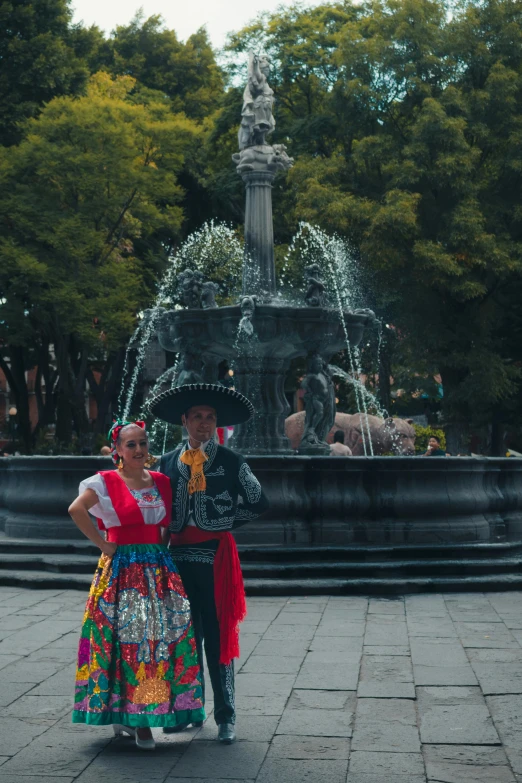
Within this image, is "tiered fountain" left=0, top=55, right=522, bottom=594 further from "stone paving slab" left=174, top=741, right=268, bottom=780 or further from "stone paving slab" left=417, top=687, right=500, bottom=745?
"stone paving slab" left=174, top=741, right=268, bottom=780

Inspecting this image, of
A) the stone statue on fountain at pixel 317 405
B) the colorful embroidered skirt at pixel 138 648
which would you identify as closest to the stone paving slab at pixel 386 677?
the colorful embroidered skirt at pixel 138 648

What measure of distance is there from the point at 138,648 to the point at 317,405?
11.4 m

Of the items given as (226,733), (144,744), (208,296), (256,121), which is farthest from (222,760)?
(256,121)

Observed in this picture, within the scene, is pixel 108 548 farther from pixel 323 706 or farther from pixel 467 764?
pixel 467 764

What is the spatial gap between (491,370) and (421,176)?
5.08 m

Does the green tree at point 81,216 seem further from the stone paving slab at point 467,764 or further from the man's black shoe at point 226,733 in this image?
the stone paving slab at point 467,764

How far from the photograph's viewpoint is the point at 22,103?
3328 cm

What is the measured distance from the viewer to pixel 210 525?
17.7ft

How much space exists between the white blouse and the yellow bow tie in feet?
0.66

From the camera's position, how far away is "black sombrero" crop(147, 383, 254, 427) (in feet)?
17.8

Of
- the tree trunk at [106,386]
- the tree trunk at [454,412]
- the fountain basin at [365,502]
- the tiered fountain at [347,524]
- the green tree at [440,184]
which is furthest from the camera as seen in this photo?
the tree trunk at [106,386]

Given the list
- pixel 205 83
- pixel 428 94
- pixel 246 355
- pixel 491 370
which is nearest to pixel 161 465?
pixel 246 355

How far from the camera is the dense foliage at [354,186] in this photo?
29141 millimetres

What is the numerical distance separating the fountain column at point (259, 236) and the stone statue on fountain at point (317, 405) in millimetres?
1345
